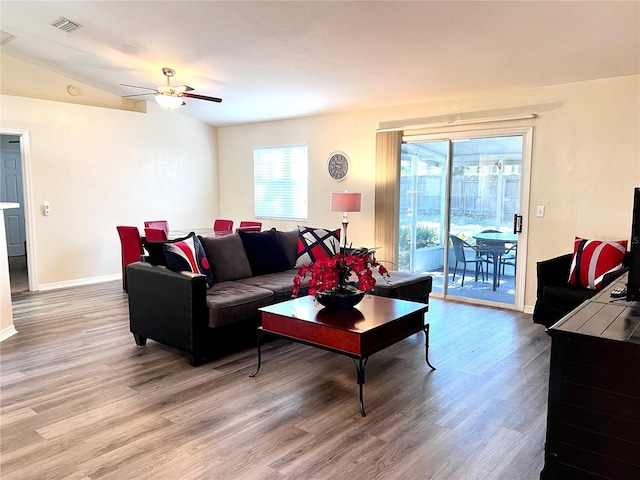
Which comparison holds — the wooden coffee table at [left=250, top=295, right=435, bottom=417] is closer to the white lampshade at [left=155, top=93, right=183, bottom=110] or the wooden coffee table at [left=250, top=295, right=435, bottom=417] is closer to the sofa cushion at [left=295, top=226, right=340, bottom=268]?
the sofa cushion at [left=295, top=226, right=340, bottom=268]

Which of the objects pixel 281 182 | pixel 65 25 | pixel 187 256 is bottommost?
pixel 187 256

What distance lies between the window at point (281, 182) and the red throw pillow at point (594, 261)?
4.03 m

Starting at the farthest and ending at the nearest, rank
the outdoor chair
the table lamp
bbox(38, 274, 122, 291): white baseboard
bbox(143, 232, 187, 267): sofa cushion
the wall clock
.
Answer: the wall clock, bbox(38, 274, 122, 291): white baseboard, the table lamp, the outdoor chair, bbox(143, 232, 187, 267): sofa cushion

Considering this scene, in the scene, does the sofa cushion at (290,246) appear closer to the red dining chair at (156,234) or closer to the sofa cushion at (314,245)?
the sofa cushion at (314,245)

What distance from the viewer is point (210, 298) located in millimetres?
3596

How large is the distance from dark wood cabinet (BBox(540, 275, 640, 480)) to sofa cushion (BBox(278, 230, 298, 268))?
11.3 ft

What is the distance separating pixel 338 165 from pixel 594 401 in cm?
518

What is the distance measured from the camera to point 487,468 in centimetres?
217

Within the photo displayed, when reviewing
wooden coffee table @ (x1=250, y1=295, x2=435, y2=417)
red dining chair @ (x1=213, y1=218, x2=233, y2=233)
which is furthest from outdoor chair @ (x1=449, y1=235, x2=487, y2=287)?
red dining chair @ (x1=213, y1=218, x2=233, y2=233)

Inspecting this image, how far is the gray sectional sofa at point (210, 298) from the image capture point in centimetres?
345

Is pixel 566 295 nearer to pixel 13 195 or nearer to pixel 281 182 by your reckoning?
pixel 281 182

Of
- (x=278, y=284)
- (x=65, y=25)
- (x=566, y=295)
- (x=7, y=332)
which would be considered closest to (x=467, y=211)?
(x=566, y=295)

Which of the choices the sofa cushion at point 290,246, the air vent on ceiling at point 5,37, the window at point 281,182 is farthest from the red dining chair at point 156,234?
the air vent on ceiling at point 5,37

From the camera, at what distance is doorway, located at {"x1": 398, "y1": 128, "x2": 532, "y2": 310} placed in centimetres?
509
